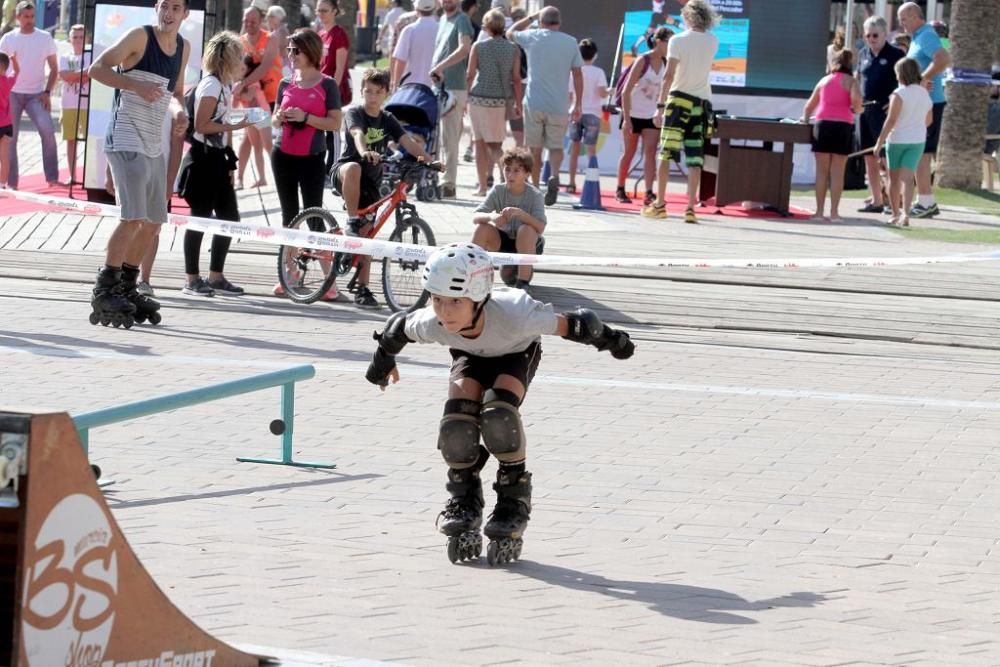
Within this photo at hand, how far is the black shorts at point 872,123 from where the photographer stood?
19.4 metres

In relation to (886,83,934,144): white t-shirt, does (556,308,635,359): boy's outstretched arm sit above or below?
below

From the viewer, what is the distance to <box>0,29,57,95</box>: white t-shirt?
18375 mm

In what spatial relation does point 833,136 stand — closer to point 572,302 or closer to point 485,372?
point 572,302

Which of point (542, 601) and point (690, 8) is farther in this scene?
point (690, 8)

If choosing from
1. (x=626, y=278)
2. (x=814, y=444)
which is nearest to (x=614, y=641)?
(x=814, y=444)

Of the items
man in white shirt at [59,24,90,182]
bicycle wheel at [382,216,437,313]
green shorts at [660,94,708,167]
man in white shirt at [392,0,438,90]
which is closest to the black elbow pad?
bicycle wheel at [382,216,437,313]

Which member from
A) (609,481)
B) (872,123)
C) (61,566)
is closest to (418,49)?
(872,123)

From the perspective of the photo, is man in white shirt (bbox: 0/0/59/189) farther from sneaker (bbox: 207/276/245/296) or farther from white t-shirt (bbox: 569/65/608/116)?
sneaker (bbox: 207/276/245/296)

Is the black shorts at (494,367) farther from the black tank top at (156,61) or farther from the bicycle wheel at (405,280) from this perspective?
the bicycle wheel at (405,280)

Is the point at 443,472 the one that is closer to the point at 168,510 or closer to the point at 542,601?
the point at 168,510

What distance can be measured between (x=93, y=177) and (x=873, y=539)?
10.6 meters

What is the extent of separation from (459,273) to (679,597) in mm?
1329

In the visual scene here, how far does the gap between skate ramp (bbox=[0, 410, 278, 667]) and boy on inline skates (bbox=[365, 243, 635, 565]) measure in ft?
5.97

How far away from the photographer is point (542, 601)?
580 centimetres
